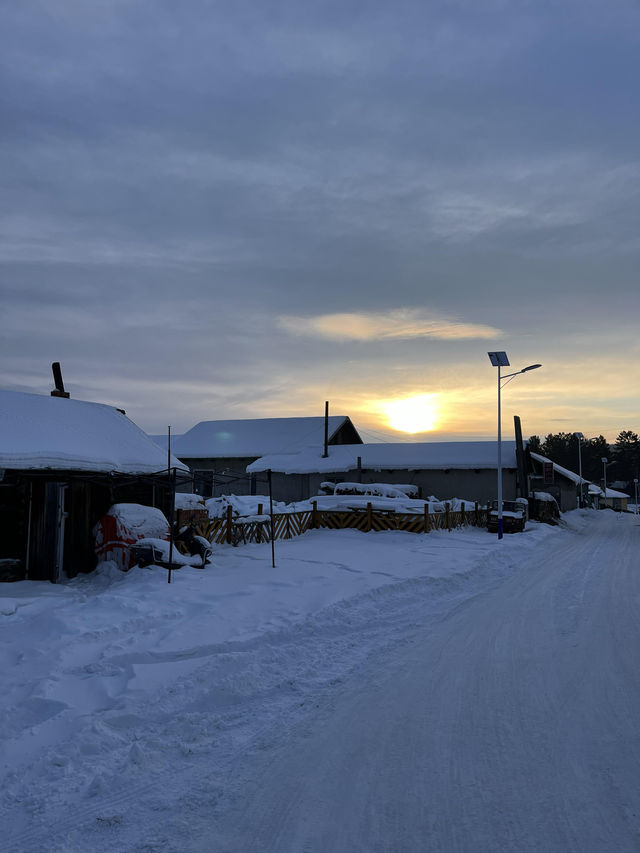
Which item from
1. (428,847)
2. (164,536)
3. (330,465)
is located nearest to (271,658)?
(428,847)

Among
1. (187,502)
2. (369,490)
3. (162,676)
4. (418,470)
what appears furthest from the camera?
(418,470)

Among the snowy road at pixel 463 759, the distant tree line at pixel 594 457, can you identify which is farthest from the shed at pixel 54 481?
the distant tree line at pixel 594 457

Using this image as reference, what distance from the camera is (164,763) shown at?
5418mm

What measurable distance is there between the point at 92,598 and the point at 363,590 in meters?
5.36

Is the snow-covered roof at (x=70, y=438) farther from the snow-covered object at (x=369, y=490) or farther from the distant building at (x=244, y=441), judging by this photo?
the distant building at (x=244, y=441)

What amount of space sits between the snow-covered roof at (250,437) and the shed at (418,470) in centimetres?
291

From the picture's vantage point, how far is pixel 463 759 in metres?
5.43

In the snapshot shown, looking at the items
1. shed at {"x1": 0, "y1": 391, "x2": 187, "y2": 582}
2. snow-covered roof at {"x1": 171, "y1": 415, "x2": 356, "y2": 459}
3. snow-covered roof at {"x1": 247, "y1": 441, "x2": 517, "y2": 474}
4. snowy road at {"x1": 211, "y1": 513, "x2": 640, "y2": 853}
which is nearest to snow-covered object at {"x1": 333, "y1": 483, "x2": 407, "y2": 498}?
snow-covered roof at {"x1": 247, "y1": 441, "x2": 517, "y2": 474}

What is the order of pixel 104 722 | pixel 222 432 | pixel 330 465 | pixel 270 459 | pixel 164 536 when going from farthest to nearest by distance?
pixel 222 432, pixel 270 459, pixel 330 465, pixel 164 536, pixel 104 722

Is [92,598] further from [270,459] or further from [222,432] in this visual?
[222,432]

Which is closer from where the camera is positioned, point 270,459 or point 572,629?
point 572,629

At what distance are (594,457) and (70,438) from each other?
420 feet

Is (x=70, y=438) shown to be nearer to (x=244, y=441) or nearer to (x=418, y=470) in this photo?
(x=418, y=470)

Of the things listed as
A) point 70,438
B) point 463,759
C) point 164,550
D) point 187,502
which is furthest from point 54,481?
point 463,759
